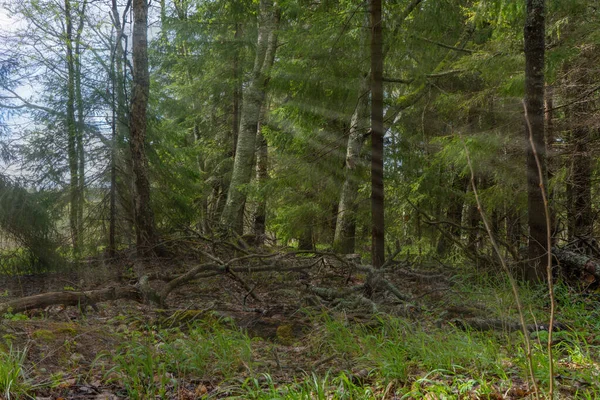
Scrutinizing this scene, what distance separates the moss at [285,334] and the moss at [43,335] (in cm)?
206

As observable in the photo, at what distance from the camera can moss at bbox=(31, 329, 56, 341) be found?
3.87 m

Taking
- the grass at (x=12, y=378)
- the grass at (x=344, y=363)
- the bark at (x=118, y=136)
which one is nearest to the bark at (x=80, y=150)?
the bark at (x=118, y=136)

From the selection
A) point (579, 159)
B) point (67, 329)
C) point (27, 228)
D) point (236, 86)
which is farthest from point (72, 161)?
point (579, 159)

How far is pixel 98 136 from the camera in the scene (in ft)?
26.9

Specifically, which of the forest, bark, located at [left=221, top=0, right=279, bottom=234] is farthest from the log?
bark, located at [left=221, top=0, right=279, bottom=234]

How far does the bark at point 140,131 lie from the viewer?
8367 mm

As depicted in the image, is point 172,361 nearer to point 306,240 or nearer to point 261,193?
point 261,193

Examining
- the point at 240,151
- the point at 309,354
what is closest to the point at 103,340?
the point at 309,354

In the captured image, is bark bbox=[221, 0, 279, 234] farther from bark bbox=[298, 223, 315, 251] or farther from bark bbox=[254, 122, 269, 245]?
bark bbox=[298, 223, 315, 251]

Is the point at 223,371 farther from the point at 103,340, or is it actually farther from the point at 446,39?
the point at 446,39

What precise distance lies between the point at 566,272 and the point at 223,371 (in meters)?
5.11

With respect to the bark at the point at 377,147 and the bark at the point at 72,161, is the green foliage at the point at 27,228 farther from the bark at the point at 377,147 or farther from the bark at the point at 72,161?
the bark at the point at 377,147

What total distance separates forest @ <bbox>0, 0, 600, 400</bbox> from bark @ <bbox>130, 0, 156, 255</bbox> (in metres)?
0.04

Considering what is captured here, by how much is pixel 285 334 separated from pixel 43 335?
2221 mm
